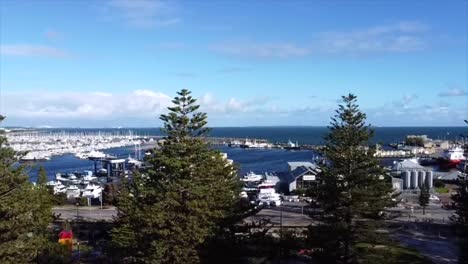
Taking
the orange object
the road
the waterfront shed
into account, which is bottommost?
the road

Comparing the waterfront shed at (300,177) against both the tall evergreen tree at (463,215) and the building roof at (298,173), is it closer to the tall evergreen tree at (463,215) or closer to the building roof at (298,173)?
the building roof at (298,173)

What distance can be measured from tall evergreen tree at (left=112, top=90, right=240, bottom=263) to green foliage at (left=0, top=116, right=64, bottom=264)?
12.8 ft

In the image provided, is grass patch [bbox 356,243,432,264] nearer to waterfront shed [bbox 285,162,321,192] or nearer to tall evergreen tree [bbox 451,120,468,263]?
tall evergreen tree [bbox 451,120,468,263]

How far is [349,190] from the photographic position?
1087 inches

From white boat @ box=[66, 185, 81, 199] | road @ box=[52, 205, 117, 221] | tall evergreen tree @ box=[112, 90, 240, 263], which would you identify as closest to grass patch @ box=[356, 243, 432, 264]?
tall evergreen tree @ box=[112, 90, 240, 263]

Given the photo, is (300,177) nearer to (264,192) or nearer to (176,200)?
(264,192)

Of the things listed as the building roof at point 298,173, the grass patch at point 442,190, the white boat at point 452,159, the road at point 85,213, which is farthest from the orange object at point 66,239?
the white boat at point 452,159

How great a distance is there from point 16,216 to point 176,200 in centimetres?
744

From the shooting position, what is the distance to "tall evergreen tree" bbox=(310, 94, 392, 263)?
2728cm

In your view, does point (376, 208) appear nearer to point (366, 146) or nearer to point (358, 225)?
point (358, 225)

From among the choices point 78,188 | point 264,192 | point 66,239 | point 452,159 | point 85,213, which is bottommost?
A: point 78,188

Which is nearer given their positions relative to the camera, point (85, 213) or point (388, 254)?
point (388, 254)

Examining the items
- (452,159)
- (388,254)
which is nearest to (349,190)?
(388,254)

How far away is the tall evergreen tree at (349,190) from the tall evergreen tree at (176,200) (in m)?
5.17
